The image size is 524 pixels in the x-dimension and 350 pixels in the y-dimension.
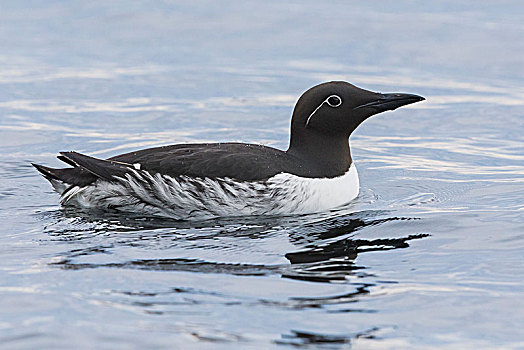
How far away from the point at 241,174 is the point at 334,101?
1.14 m

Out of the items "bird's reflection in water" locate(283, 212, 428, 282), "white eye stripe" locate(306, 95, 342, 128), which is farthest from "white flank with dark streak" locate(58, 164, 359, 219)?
"white eye stripe" locate(306, 95, 342, 128)

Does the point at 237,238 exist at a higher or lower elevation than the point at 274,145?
lower

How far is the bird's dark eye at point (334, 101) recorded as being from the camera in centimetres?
900

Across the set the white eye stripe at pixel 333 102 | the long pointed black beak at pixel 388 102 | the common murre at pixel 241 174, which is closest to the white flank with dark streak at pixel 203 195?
the common murre at pixel 241 174

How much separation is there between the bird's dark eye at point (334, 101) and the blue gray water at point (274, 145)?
86 centimetres

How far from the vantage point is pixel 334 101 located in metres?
9.02

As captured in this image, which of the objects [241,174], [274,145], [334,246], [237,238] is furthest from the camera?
[274,145]

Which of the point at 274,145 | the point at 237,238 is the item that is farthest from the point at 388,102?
the point at 274,145

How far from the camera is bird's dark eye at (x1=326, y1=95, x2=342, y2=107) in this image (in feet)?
29.5

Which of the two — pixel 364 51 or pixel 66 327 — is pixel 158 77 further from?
pixel 66 327

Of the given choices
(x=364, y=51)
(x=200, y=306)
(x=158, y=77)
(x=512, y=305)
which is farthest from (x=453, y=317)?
(x=364, y=51)

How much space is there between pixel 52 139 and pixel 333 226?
487cm

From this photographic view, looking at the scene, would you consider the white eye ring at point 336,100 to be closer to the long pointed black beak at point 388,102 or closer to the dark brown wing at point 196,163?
the long pointed black beak at point 388,102

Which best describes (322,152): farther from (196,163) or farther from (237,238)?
(237,238)
